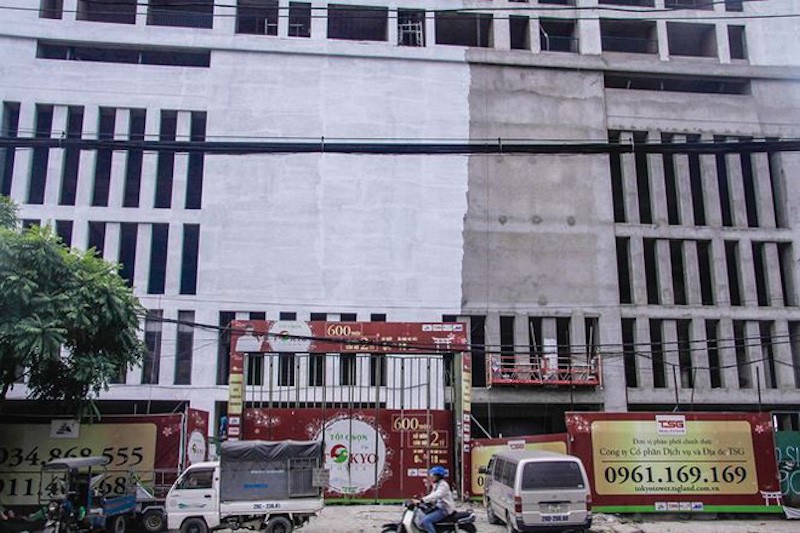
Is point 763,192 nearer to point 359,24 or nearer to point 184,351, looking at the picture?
point 359,24

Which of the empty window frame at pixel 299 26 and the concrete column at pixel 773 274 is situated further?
the empty window frame at pixel 299 26

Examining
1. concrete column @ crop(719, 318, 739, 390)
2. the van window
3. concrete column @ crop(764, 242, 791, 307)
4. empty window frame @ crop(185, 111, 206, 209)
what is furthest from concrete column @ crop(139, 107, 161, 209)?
concrete column @ crop(764, 242, 791, 307)

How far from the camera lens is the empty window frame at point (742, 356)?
4191 cm

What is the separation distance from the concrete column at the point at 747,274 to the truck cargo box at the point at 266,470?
3421 cm

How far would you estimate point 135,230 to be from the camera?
41125 millimetres

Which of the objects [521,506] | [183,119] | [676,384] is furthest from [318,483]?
[183,119]

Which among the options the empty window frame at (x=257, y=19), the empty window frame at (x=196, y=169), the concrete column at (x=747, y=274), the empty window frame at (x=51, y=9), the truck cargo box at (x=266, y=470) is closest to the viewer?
the truck cargo box at (x=266, y=470)

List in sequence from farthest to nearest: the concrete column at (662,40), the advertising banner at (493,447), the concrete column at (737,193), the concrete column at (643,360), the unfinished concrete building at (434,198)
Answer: the concrete column at (662,40) < the concrete column at (737,193) < the concrete column at (643,360) < the unfinished concrete building at (434,198) < the advertising banner at (493,447)

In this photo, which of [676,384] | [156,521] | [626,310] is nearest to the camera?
[156,521]

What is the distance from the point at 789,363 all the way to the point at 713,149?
120ft

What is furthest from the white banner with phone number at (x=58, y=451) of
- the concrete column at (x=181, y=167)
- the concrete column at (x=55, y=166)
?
the concrete column at (x=55, y=166)

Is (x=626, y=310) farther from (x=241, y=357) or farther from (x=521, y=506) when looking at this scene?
(x=521, y=506)

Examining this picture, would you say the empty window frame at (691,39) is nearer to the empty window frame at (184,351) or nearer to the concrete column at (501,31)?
the concrete column at (501,31)

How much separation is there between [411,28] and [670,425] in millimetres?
33154
